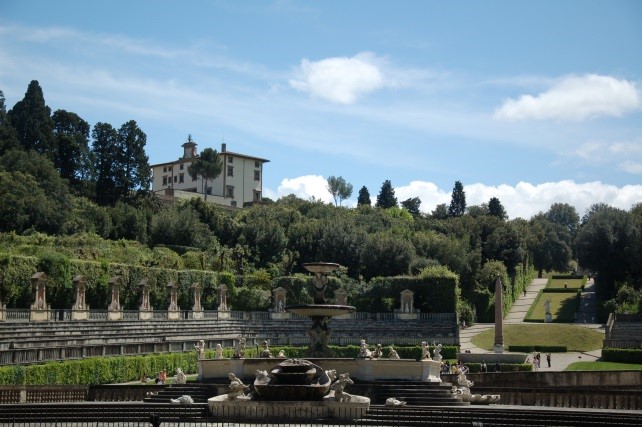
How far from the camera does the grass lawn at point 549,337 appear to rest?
72.9 meters

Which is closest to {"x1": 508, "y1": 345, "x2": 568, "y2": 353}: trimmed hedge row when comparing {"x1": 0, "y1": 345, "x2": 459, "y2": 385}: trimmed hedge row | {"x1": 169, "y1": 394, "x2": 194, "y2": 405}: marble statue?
{"x1": 0, "y1": 345, "x2": 459, "y2": 385}: trimmed hedge row

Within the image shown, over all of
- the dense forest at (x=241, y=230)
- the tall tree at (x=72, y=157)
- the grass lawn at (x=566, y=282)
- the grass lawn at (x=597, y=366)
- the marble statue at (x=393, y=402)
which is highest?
the tall tree at (x=72, y=157)

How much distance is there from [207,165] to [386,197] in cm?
3158

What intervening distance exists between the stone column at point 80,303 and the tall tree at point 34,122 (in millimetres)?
43760

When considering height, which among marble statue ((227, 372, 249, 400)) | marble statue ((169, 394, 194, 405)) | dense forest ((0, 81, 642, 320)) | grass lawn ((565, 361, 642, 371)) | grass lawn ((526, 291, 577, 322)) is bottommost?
grass lawn ((565, 361, 642, 371))

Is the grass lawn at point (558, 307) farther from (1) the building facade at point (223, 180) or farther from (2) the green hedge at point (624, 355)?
(1) the building facade at point (223, 180)

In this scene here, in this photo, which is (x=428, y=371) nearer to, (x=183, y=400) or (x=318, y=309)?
(x=318, y=309)

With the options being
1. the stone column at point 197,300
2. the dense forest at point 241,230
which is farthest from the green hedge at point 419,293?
the stone column at point 197,300

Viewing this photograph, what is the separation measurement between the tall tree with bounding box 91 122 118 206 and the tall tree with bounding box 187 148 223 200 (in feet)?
57.8

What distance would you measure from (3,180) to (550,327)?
1792 inches

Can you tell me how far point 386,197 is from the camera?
5817 inches

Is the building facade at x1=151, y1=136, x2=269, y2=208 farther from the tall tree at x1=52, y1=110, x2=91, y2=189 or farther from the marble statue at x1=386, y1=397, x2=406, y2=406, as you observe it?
the marble statue at x1=386, y1=397, x2=406, y2=406

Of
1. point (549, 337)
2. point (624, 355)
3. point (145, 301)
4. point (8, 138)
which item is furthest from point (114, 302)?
point (8, 138)

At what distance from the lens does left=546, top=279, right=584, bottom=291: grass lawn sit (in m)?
113
